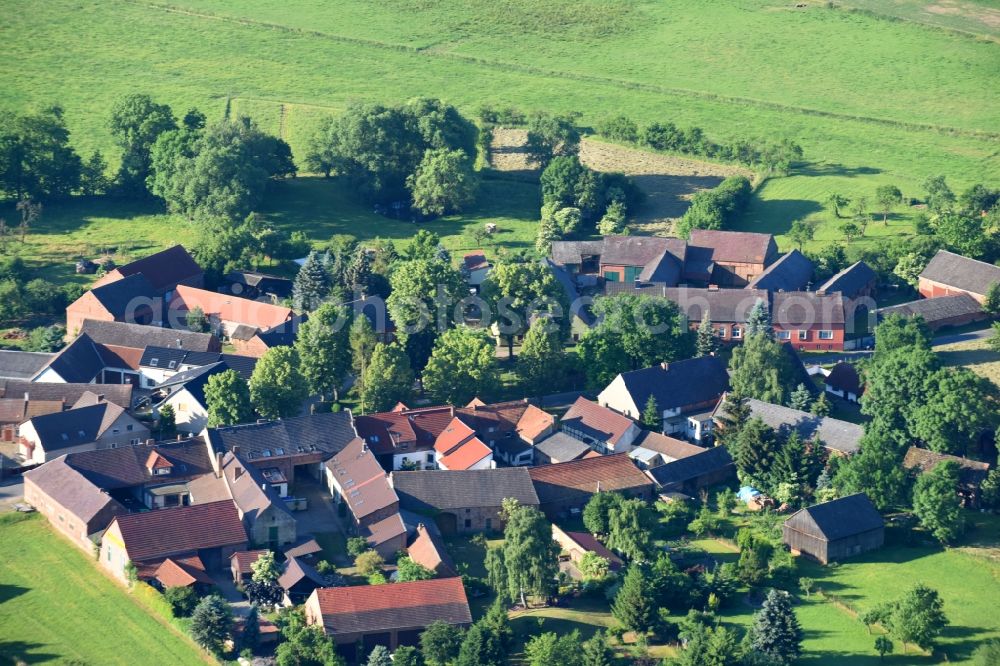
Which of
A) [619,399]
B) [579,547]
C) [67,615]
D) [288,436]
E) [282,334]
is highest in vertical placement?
[282,334]

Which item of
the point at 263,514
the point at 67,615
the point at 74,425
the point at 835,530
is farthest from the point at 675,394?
the point at 67,615

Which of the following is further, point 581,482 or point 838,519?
point 581,482

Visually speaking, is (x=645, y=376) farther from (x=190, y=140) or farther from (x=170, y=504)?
(x=190, y=140)

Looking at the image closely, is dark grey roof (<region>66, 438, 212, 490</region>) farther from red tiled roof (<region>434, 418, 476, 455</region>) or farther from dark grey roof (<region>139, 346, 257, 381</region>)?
red tiled roof (<region>434, 418, 476, 455</region>)

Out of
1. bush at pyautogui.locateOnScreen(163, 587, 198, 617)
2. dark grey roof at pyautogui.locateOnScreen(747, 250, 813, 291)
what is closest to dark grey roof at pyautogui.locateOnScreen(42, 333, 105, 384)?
bush at pyautogui.locateOnScreen(163, 587, 198, 617)

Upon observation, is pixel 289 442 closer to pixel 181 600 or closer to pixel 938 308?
pixel 181 600

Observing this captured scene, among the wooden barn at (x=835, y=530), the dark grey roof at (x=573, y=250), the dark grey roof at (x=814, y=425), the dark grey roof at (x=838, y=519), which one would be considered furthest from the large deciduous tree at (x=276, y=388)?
the dark grey roof at (x=573, y=250)

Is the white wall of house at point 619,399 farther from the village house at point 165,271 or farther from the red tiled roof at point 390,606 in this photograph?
the village house at point 165,271

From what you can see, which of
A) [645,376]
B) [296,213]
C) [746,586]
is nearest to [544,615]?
[746,586]
